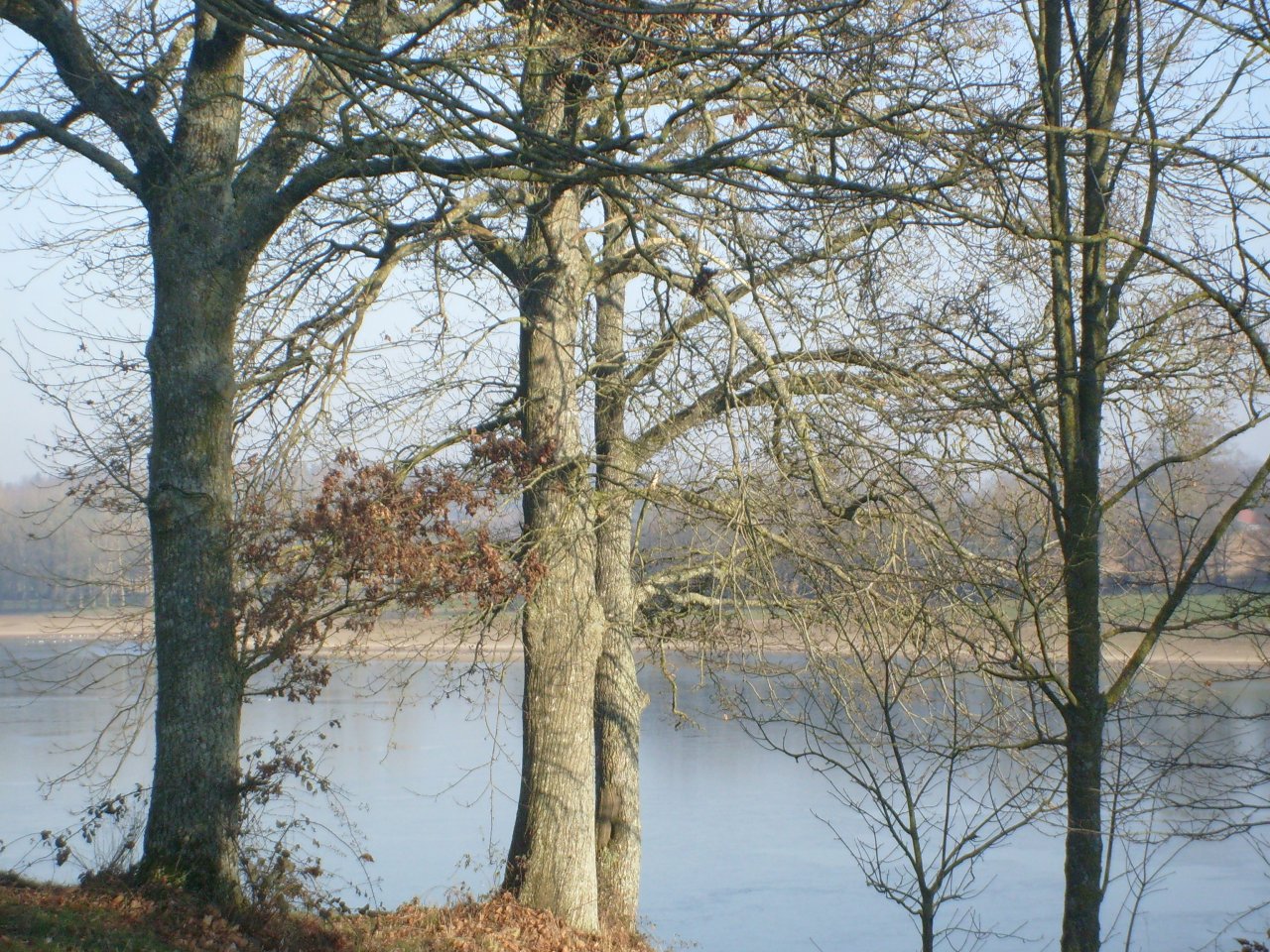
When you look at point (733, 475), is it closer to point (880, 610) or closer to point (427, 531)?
point (880, 610)

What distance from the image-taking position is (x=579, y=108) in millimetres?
8156

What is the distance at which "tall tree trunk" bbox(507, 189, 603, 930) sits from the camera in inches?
376

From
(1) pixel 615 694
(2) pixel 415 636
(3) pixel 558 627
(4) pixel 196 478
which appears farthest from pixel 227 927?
(1) pixel 615 694

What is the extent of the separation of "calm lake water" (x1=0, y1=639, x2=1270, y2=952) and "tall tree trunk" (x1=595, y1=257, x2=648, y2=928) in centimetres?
93

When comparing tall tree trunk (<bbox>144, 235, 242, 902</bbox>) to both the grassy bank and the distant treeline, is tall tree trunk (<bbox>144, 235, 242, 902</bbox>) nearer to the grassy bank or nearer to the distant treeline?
the grassy bank

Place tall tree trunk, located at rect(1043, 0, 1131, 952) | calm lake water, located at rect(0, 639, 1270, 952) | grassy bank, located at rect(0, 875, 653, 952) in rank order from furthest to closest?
1. calm lake water, located at rect(0, 639, 1270, 952)
2. tall tree trunk, located at rect(1043, 0, 1131, 952)
3. grassy bank, located at rect(0, 875, 653, 952)

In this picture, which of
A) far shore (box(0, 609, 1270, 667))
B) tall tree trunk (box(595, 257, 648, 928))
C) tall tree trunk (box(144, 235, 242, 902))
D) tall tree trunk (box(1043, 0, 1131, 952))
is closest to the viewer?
tall tree trunk (box(1043, 0, 1131, 952))

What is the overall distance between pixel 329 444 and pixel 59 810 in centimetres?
1046

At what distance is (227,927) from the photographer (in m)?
6.65

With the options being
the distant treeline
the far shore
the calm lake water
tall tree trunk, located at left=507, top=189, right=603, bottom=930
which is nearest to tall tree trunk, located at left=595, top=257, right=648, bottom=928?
tall tree trunk, located at left=507, top=189, right=603, bottom=930

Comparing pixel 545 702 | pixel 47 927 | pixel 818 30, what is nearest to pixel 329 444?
pixel 545 702

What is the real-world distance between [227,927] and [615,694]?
551 centimetres

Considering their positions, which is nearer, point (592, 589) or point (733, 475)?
point (733, 475)

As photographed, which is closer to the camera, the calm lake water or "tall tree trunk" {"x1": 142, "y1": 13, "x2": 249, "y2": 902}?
"tall tree trunk" {"x1": 142, "y1": 13, "x2": 249, "y2": 902}
